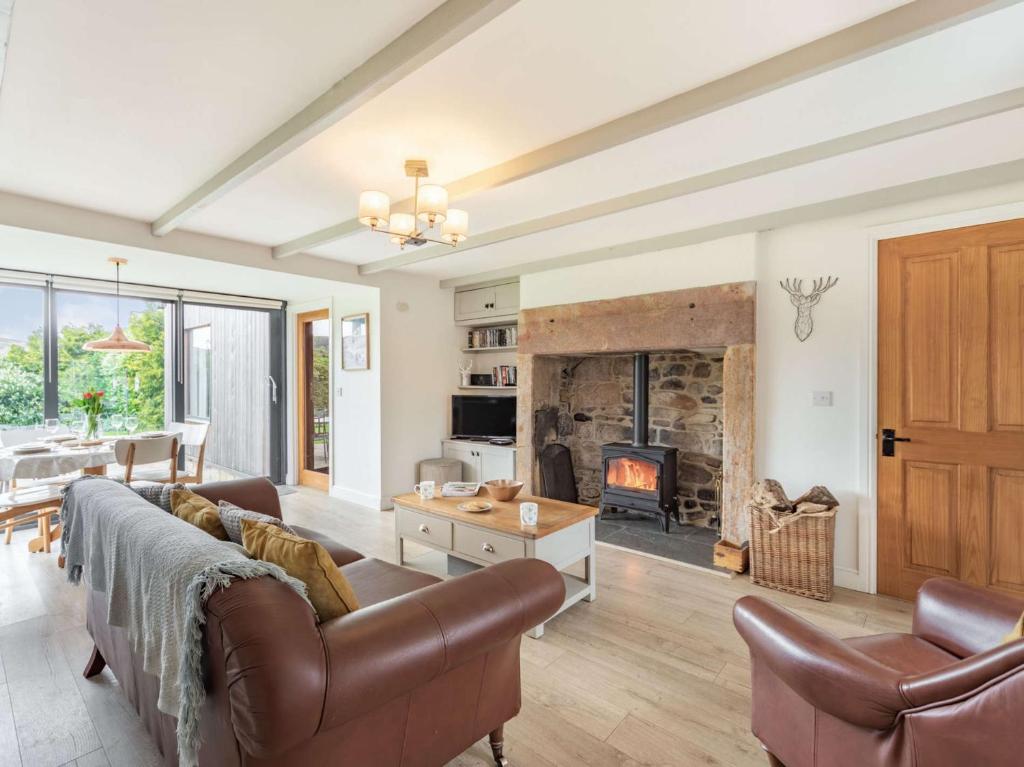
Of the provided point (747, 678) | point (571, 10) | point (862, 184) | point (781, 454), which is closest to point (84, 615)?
point (747, 678)

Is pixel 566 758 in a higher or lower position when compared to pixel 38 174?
lower

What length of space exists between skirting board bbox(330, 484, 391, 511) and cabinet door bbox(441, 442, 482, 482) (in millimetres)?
811

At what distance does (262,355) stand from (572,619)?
498cm

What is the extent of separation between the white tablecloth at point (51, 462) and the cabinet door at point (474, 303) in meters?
3.24

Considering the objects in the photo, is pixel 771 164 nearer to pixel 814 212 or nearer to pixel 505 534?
pixel 814 212

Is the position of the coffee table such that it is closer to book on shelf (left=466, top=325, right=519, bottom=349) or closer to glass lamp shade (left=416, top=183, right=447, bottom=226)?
glass lamp shade (left=416, top=183, right=447, bottom=226)

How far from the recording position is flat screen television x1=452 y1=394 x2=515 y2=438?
5.05 metres

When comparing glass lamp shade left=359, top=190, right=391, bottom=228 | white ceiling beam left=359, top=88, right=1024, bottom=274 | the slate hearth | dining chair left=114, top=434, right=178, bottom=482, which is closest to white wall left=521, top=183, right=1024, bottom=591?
the slate hearth

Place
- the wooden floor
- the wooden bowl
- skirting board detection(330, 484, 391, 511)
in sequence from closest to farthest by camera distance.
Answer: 1. the wooden floor
2. the wooden bowl
3. skirting board detection(330, 484, 391, 511)

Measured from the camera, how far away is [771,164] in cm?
241

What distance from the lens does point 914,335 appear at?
2.81 metres

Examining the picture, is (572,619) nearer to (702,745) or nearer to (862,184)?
(702,745)

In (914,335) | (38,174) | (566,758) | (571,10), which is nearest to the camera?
(571,10)

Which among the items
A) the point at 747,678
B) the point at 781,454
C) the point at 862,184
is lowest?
the point at 747,678
